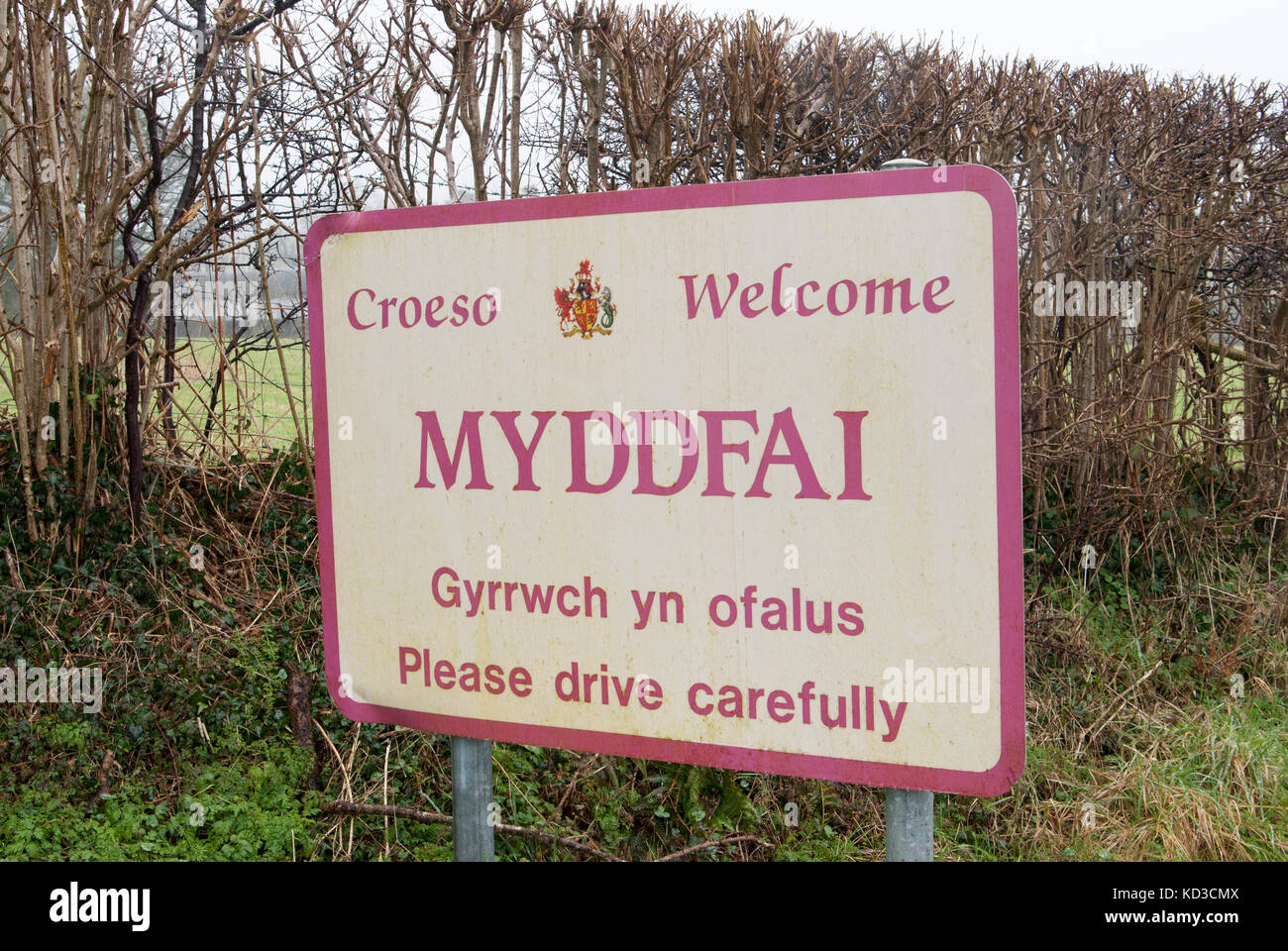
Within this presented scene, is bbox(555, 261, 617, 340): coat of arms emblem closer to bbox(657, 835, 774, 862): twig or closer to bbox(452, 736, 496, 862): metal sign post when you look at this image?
bbox(452, 736, 496, 862): metal sign post

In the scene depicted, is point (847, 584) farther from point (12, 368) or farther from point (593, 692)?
point (12, 368)

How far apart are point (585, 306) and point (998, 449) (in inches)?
28.7

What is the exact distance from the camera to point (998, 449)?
1636mm

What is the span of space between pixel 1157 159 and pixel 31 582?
573 cm

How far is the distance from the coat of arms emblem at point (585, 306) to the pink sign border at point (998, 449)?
4.5 inches

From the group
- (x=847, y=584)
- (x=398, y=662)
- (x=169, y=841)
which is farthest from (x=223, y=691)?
(x=847, y=584)

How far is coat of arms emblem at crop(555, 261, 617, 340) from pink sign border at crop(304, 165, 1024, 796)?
0.12 m

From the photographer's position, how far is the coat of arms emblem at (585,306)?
1.87 metres

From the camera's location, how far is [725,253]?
5.88 ft

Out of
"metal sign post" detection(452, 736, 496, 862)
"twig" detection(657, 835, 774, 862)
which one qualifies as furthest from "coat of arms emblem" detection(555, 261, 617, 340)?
"twig" detection(657, 835, 774, 862)

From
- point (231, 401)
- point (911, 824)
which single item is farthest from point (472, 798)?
point (231, 401)

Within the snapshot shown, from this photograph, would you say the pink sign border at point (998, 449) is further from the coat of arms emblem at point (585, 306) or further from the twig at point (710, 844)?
the twig at point (710, 844)

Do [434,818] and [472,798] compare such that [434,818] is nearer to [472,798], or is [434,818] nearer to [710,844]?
[710,844]

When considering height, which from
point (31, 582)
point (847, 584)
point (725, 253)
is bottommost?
point (31, 582)
